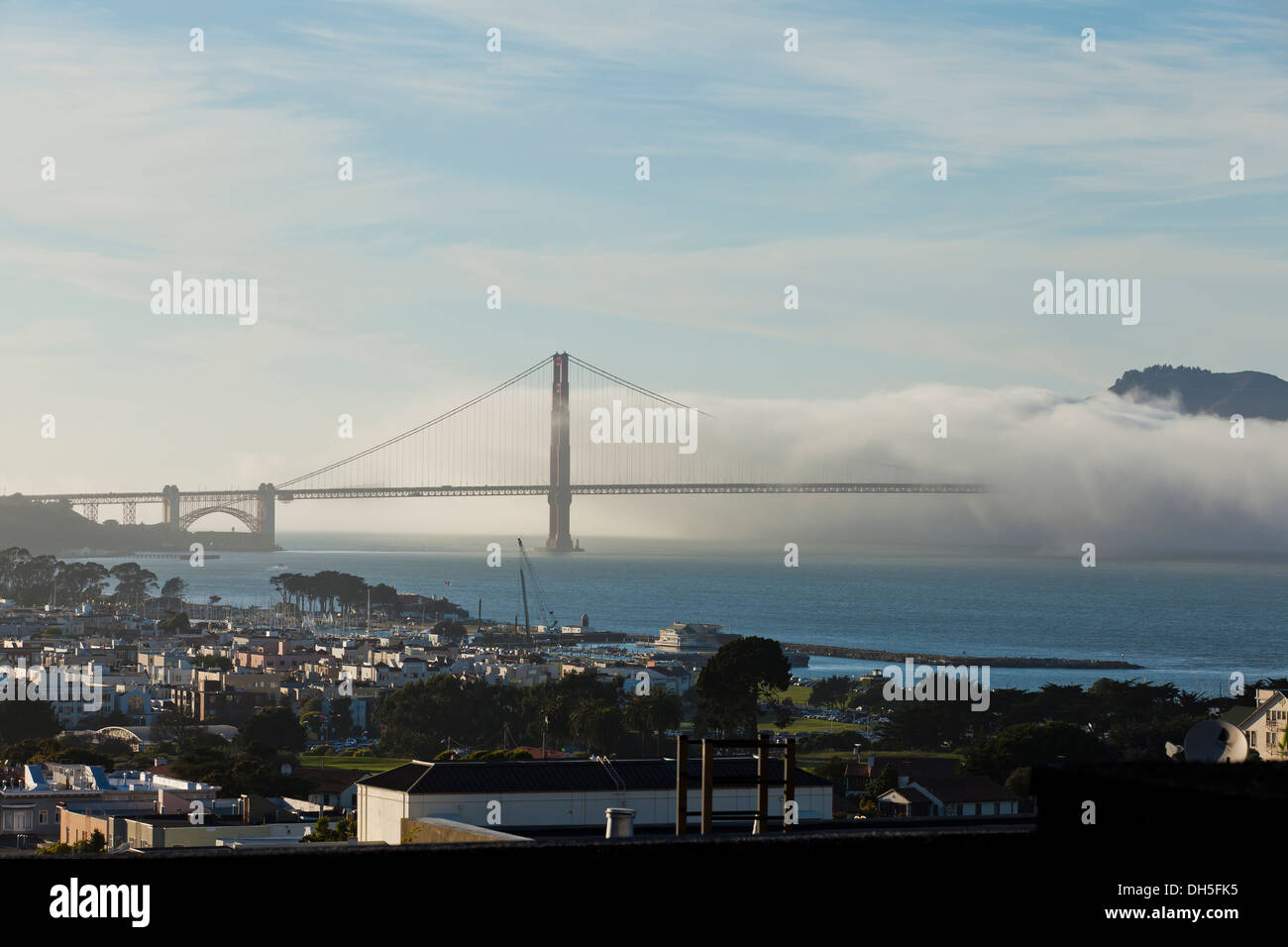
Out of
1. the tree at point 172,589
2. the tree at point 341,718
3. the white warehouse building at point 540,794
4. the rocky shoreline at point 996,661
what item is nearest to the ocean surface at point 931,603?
the rocky shoreline at point 996,661

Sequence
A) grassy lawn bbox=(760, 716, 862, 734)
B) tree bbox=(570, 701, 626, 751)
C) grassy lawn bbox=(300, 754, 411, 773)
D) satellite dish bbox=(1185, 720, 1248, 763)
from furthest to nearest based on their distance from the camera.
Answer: grassy lawn bbox=(760, 716, 862, 734)
tree bbox=(570, 701, 626, 751)
grassy lawn bbox=(300, 754, 411, 773)
satellite dish bbox=(1185, 720, 1248, 763)

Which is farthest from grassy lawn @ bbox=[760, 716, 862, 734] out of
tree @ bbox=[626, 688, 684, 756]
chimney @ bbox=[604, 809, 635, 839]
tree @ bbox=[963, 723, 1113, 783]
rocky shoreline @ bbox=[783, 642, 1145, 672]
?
chimney @ bbox=[604, 809, 635, 839]

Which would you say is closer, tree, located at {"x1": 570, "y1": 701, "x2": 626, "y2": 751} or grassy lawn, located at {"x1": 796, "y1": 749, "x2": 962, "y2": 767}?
grassy lawn, located at {"x1": 796, "y1": 749, "x2": 962, "y2": 767}

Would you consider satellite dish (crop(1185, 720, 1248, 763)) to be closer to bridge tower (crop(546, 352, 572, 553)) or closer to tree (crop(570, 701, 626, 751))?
tree (crop(570, 701, 626, 751))

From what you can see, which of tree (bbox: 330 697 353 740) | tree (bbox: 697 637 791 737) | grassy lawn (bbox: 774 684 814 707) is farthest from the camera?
grassy lawn (bbox: 774 684 814 707)
